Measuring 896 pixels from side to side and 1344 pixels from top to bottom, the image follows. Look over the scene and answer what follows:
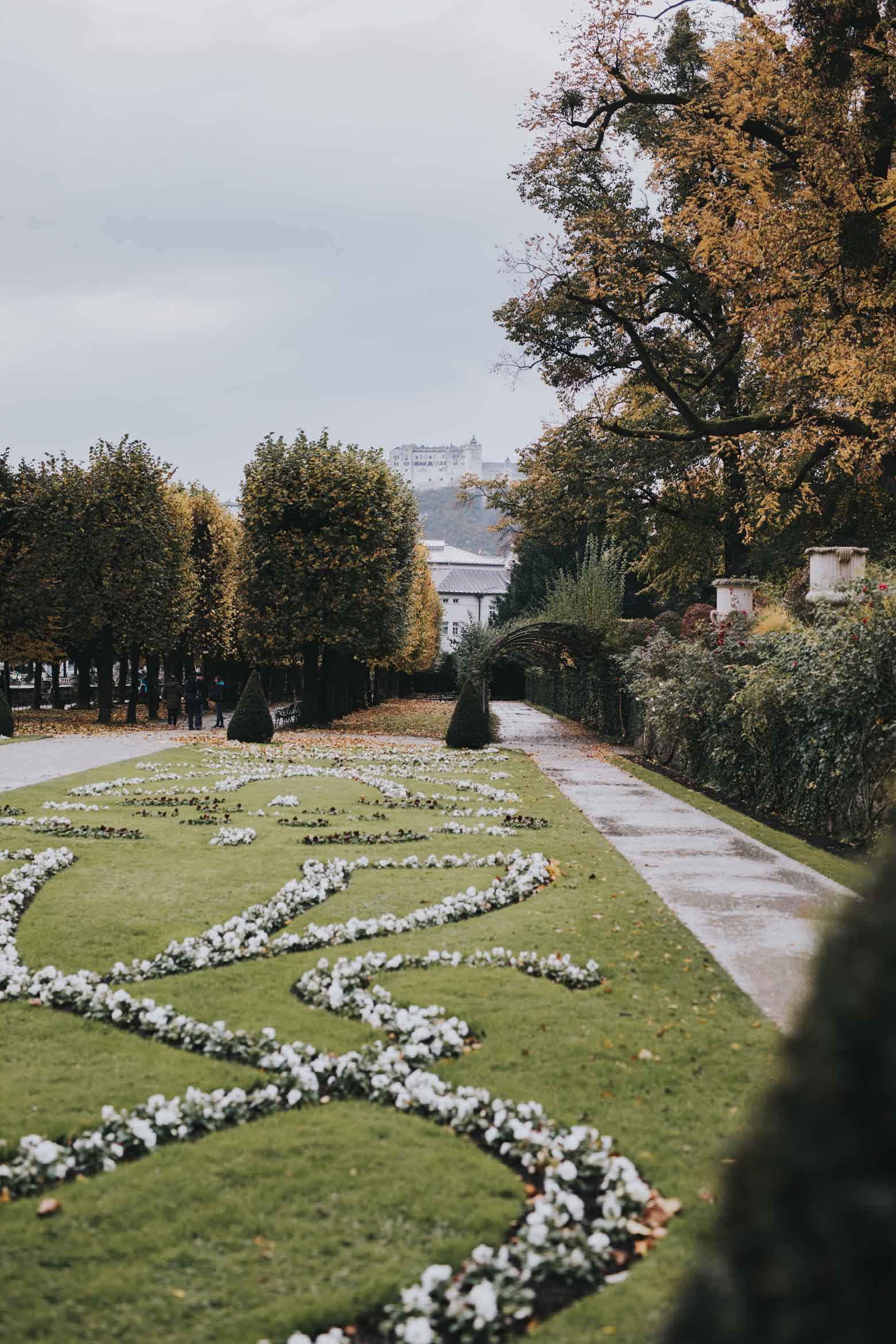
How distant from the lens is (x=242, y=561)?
33031 mm

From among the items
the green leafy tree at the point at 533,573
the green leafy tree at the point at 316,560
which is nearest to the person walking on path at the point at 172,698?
the green leafy tree at the point at 316,560

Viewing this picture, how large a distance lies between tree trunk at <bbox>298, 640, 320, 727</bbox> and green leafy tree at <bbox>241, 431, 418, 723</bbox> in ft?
0.12

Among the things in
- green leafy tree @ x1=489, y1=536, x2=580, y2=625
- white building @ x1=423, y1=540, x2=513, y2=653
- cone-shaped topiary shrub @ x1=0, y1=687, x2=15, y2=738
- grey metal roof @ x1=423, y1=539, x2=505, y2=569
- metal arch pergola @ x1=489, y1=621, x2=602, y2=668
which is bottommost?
cone-shaped topiary shrub @ x1=0, y1=687, x2=15, y2=738

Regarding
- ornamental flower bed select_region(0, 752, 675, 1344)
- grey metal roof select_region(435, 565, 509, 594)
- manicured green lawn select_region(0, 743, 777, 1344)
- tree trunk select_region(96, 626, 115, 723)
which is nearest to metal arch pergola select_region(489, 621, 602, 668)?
tree trunk select_region(96, 626, 115, 723)

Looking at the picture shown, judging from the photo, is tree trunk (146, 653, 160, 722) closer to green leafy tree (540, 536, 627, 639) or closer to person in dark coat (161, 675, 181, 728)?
person in dark coat (161, 675, 181, 728)

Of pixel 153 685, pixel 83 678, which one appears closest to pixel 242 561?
pixel 153 685

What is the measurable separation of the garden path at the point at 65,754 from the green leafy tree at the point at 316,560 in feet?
17.1

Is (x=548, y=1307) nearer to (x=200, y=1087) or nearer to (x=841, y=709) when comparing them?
(x=200, y=1087)

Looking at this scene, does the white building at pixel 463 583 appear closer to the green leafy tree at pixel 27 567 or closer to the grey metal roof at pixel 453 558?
the grey metal roof at pixel 453 558

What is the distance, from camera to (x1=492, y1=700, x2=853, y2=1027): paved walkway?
5.91 metres

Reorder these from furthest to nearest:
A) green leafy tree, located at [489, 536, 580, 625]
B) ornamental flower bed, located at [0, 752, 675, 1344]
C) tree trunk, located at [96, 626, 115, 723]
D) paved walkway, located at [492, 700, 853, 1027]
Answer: green leafy tree, located at [489, 536, 580, 625] → tree trunk, located at [96, 626, 115, 723] → paved walkway, located at [492, 700, 853, 1027] → ornamental flower bed, located at [0, 752, 675, 1344]

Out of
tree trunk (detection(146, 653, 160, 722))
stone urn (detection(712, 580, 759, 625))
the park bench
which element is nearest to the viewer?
stone urn (detection(712, 580, 759, 625))

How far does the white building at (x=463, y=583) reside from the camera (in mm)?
110562

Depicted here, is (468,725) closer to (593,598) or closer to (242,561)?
(593,598)
